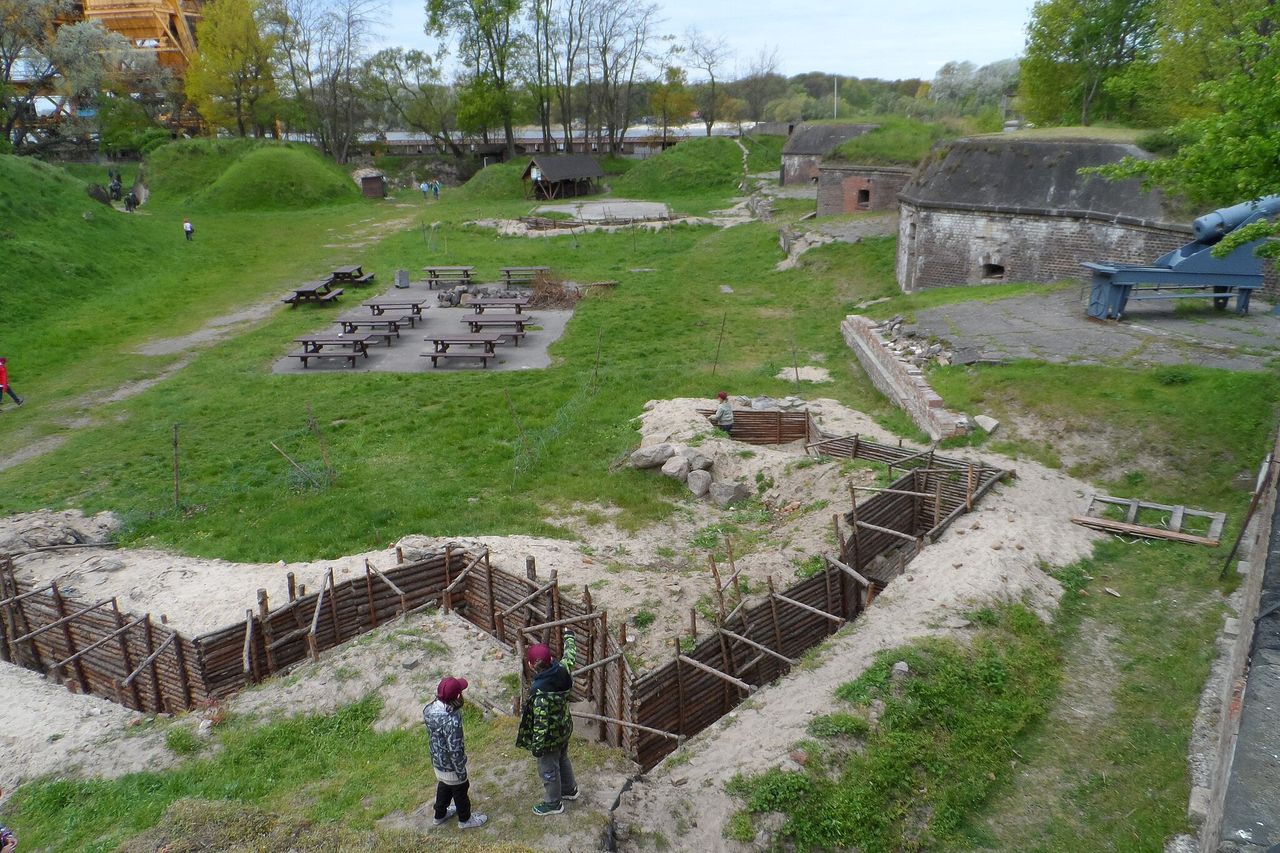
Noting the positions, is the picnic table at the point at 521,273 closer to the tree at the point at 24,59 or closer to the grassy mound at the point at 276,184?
the grassy mound at the point at 276,184

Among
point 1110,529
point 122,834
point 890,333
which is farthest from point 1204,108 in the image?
point 122,834

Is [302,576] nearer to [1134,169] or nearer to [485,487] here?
[485,487]

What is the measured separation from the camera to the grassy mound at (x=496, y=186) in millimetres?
51406

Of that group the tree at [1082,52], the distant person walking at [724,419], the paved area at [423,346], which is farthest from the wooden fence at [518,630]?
the tree at [1082,52]

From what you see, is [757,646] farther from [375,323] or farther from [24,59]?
[24,59]

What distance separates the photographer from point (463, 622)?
1016 centimetres

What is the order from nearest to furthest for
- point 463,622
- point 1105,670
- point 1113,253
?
point 1105,670, point 463,622, point 1113,253

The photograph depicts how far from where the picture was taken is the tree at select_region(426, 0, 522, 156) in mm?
57812

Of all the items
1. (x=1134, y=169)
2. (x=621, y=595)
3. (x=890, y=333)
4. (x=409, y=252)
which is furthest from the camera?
(x=409, y=252)

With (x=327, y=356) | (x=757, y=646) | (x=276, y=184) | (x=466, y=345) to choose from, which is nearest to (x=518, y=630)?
(x=757, y=646)

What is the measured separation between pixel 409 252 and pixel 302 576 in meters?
27.1

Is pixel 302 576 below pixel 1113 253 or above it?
below

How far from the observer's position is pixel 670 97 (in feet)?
233

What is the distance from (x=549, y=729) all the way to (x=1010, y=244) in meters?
21.8
